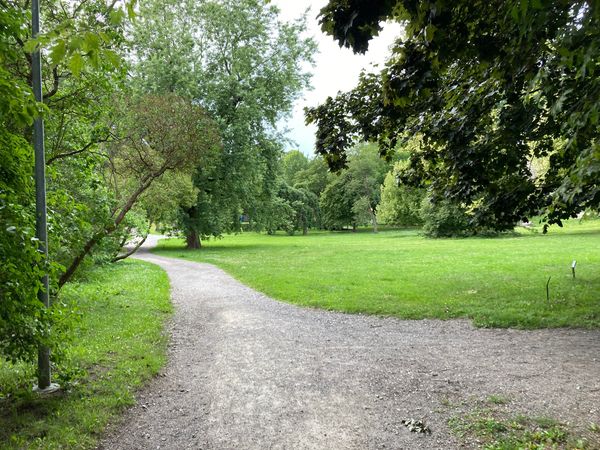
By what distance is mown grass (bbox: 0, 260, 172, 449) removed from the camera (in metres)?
4.17

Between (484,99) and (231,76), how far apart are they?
927 inches

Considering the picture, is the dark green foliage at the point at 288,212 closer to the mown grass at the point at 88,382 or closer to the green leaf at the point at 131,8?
the mown grass at the point at 88,382

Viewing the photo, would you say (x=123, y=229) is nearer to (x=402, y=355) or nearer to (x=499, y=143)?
(x=402, y=355)

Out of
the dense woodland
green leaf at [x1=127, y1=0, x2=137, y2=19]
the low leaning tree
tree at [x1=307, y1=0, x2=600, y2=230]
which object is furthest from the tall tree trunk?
green leaf at [x1=127, y1=0, x2=137, y2=19]

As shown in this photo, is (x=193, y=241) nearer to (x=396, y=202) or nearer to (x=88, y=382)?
(x=88, y=382)

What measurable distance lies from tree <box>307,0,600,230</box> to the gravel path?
7.51ft

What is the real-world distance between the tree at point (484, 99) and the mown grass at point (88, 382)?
428 cm

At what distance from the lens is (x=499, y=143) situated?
24.7 ft

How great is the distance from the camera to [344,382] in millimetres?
5504

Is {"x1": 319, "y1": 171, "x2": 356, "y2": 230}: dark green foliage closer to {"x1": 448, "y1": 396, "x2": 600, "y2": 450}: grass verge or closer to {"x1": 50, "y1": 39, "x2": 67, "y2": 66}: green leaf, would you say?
{"x1": 448, "y1": 396, "x2": 600, "y2": 450}: grass verge

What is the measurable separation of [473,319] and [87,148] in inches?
312

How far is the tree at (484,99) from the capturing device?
129 inches

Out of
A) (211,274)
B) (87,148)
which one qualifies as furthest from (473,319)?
(211,274)

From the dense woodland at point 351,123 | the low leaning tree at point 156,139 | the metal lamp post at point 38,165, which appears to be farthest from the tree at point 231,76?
the metal lamp post at point 38,165
